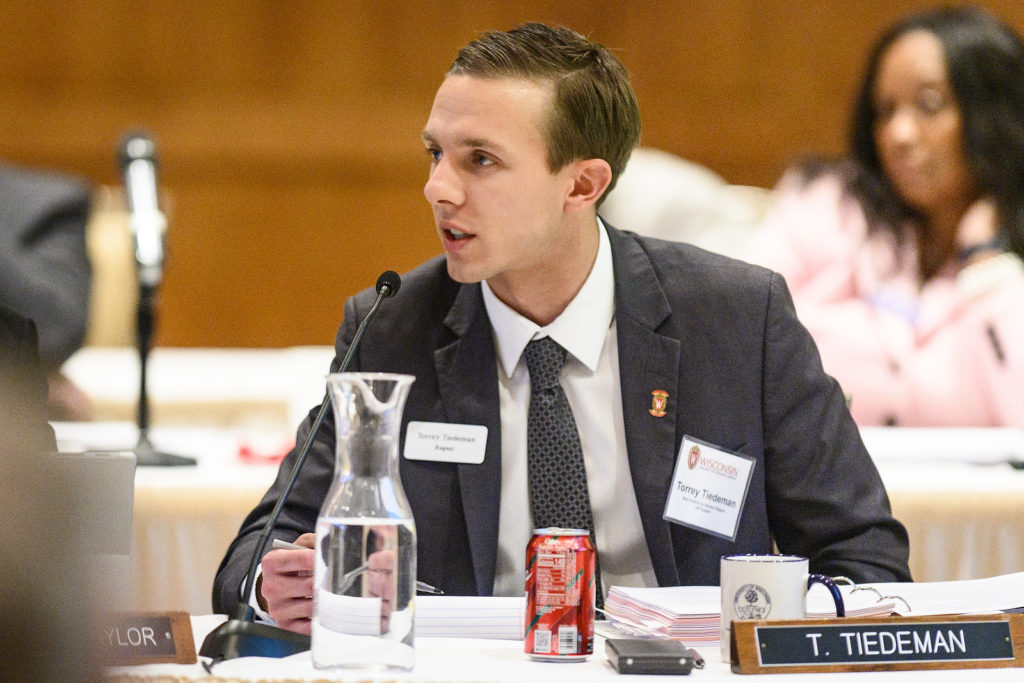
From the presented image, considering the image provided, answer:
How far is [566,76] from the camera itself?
193 centimetres

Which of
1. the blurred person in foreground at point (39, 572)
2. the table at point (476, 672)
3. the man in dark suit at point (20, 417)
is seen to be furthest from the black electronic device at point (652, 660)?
the blurred person in foreground at point (39, 572)

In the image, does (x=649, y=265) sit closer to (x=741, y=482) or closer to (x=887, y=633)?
(x=741, y=482)

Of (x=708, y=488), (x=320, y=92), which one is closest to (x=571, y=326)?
(x=708, y=488)

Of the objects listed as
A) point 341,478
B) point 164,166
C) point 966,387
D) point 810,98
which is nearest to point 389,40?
point 164,166

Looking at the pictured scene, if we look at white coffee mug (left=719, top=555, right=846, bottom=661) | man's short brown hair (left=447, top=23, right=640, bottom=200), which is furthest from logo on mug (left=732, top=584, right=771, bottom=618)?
man's short brown hair (left=447, top=23, right=640, bottom=200)

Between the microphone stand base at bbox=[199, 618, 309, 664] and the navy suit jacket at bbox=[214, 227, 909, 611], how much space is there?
51 centimetres

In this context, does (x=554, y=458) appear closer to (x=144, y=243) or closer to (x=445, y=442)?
(x=445, y=442)

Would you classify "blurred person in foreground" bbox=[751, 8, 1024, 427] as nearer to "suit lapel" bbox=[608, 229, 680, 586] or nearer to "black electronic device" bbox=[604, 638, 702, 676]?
"suit lapel" bbox=[608, 229, 680, 586]

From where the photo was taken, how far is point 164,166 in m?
5.98

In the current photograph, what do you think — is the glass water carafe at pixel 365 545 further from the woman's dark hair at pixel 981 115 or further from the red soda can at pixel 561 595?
the woman's dark hair at pixel 981 115

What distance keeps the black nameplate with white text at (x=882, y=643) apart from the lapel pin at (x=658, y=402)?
68cm

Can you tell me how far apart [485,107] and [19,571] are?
5.07ft

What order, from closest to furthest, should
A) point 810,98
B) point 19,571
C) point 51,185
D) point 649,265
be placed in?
point 19,571 < point 649,265 < point 51,185 < point 810,98

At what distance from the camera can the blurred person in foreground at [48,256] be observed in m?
3.69
